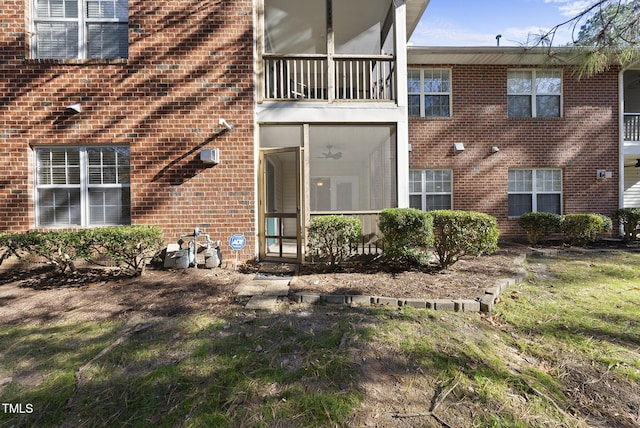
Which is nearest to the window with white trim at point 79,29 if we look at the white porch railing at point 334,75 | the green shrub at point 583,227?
the white porch railing at point 334,75

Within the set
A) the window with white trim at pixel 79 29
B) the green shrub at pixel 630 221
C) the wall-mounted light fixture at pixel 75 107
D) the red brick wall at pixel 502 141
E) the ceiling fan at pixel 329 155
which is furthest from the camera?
the red brick wall at pixel 502 141

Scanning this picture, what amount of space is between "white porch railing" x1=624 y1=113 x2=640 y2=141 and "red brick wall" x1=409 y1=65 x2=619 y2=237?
0.81 m

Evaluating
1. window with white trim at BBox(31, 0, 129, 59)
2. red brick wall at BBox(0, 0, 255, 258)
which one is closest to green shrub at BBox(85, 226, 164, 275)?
red brick wall at BBox(0, 0, 255, 258)

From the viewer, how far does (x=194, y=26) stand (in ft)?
19.3

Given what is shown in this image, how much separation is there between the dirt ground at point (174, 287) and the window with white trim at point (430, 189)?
12.5ft

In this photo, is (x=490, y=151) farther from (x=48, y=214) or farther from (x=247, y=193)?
(x=48, y=214)

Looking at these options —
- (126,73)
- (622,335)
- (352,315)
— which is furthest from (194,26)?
(622,335)

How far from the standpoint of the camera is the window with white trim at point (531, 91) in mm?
9414

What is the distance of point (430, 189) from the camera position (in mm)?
9438

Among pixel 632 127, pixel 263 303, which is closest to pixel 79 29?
pixel 263 303

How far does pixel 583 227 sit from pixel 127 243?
34.3 ft

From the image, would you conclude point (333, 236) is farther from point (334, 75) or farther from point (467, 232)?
point (334, 75)

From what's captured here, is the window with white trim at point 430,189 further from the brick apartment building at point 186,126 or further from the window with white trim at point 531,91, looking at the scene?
the brick apartment building at point 186,126

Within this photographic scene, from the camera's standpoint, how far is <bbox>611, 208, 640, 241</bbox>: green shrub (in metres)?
8.46
